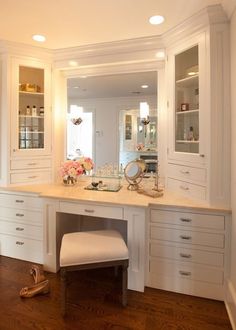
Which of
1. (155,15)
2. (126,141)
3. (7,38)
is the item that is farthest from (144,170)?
(7,38)

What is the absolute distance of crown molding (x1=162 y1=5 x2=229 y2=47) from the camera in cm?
197

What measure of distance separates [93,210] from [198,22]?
6.28ft

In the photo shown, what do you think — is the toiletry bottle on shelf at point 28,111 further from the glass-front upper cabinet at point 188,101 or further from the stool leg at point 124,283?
the stool leg at point 124,283

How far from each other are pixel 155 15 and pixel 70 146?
1.80 metres

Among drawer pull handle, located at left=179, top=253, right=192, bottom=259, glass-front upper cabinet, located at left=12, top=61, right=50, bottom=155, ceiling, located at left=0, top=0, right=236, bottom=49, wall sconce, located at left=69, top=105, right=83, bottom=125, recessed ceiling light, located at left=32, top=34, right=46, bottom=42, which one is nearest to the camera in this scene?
ceiling, located at left=0, top=0, right=236, bottom=49

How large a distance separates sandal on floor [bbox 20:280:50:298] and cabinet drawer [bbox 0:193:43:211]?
0.78 m

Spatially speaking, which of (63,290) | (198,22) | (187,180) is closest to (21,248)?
(63,290)

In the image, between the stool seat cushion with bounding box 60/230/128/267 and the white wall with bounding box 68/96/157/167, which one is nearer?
the stool seat cushion with bounding box 60/230/128/267

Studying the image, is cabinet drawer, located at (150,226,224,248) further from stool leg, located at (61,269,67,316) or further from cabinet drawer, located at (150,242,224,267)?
stool leg, located at (61,269,67,316)

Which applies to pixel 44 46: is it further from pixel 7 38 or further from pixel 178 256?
pixel 178 256

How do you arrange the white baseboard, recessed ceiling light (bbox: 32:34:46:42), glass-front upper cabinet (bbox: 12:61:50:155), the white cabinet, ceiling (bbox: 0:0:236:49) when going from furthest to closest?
glass-front upper cabinet (bbox: 12:61:50:155) < the white cabinet < recessed ceiling light (bbox: 32:34:46:42) < ceiling (bbox: 0:0:236:49) < the white baseboard

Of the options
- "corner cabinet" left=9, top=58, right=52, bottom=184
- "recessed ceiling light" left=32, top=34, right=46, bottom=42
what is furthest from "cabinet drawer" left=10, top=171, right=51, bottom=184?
"recessed ceiling light" left=32, top=34, right=46, bottom=42

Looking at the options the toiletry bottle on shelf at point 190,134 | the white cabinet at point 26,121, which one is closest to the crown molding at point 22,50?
the white cabinet at point 26,121

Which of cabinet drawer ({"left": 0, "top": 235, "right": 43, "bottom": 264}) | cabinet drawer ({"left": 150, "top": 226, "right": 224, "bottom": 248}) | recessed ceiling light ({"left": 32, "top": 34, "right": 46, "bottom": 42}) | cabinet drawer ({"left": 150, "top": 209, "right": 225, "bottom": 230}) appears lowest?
cabinet drawer ({"left": 0, "top": 235, "right": 43, "bottom": 264})
